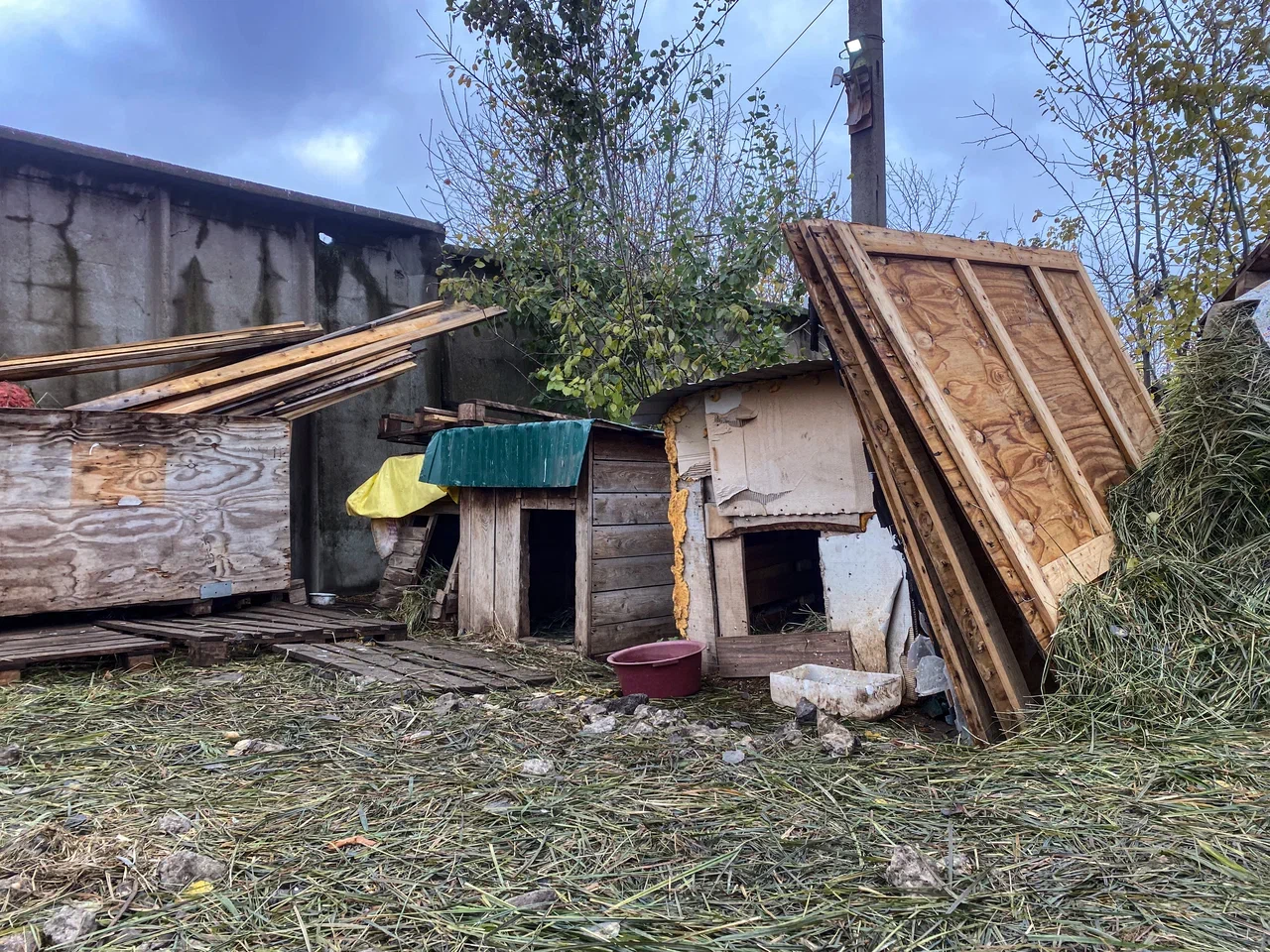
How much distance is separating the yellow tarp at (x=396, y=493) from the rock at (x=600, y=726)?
3866 mm

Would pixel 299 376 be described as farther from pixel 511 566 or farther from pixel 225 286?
pixel 511 566

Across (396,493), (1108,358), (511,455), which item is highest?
(1108,358)

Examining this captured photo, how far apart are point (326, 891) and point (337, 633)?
4.46 metres

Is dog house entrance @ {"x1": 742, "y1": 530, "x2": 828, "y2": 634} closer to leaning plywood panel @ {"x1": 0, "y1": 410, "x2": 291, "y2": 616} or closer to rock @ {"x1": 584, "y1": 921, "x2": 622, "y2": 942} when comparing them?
rock @ {"x1": 584, "y1": 921, "x2": 622, "y2": 942}

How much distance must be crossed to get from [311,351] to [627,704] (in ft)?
16.5

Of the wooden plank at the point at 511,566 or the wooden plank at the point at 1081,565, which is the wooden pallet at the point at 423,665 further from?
the wooden plank at the point at 1081,565

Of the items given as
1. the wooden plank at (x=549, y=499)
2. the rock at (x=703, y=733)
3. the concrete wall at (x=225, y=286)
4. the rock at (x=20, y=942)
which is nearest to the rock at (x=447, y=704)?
the rock at (x=703, y=733)

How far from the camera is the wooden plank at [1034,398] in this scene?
4094mm

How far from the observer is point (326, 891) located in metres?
Result: 2.60

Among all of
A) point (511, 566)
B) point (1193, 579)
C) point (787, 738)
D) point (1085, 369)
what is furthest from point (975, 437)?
point (511, 566)

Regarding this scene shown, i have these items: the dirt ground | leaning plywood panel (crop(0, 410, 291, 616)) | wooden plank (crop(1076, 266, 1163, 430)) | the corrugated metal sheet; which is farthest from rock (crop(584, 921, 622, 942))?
leaning plywood panel (crop(0, 410, 291, 616))

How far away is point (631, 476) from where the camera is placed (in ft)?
22.0

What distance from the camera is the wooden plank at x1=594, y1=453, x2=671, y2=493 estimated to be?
21.3 ft

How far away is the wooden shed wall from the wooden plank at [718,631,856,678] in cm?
107
